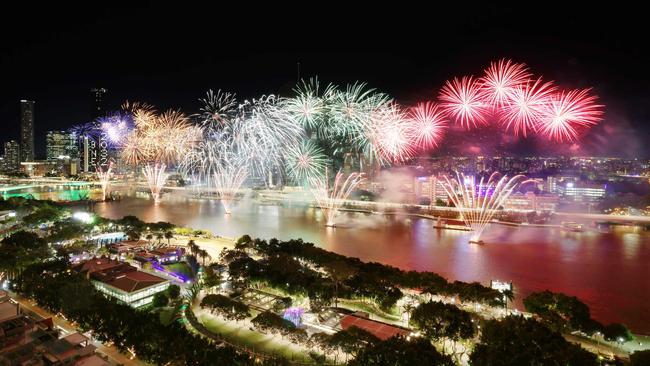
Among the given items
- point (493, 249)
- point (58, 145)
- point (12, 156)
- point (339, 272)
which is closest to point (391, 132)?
point (493, 249)

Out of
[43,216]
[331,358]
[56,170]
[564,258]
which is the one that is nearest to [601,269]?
[564,258]

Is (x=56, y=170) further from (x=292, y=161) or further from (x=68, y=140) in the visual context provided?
(x=292, y=161)

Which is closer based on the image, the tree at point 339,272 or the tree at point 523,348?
the tree at point 523,348

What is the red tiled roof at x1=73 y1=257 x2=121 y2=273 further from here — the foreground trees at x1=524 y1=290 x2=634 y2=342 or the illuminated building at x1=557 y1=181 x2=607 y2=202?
the illuminated building at x1=557 y1=181 x2=607 y2=202

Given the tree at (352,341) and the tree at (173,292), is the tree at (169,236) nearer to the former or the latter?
the tree at (173,292)

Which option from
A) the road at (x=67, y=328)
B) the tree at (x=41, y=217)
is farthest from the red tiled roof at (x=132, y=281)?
the tree at (x=41, y=217)

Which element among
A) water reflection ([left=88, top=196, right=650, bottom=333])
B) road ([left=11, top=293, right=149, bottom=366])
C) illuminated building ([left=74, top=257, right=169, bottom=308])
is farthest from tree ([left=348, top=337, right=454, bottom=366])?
illuminated building ([left=74, top=257, right=169, bottom=308])
